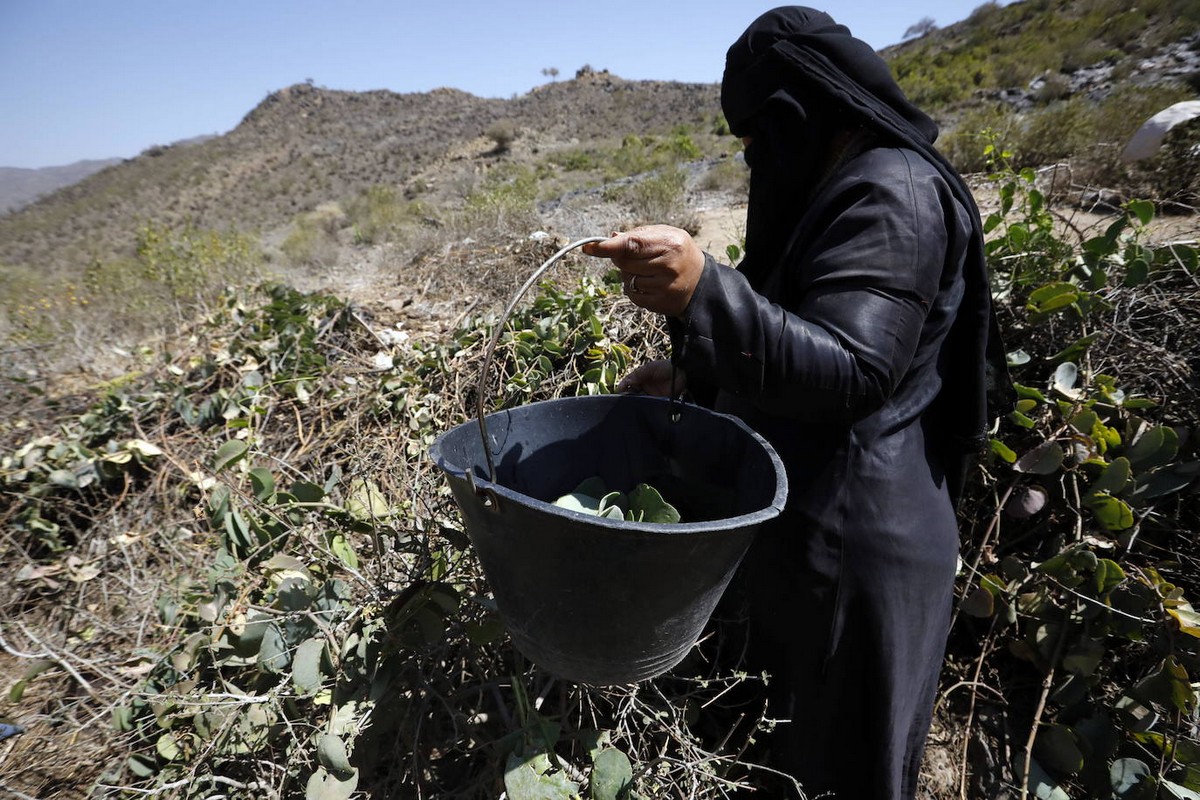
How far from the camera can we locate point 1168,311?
6.47ft

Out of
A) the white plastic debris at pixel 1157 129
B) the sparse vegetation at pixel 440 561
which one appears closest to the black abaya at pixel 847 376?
the sparse vegetation at pixel 440 561

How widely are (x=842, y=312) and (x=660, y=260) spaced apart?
12.0 inches

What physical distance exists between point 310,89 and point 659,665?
52853mm

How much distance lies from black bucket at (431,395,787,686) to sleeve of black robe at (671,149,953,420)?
5.1 inches

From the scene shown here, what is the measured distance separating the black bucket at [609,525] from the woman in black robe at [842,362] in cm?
14

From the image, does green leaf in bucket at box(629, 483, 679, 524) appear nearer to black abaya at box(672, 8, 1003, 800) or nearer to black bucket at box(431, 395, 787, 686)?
black bucket at box(431, 395, 787, 686)

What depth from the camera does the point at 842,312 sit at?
88 cm

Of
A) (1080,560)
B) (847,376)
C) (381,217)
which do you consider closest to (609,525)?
(847,376)

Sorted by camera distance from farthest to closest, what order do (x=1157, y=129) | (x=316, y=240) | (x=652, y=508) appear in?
(x=316, y=240), (x=1157, y=129), (x=652, y=508)

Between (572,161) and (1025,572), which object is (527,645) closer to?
(1025,572)

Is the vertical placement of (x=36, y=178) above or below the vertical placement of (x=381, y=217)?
above

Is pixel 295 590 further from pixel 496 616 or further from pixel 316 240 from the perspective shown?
pixel 316 240

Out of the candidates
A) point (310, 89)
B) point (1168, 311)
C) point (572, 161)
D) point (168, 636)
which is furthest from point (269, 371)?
point (310, 89)

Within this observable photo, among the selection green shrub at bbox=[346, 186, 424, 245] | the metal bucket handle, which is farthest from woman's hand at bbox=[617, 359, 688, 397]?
green shrub at bbox=[346, 186, 424, 245]
